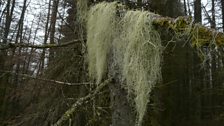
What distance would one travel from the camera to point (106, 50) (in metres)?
2.52

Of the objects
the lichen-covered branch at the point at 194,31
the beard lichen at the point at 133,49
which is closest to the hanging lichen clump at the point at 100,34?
the beard lichen at the point at 133,49

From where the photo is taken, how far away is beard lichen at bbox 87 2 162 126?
225 centimetres

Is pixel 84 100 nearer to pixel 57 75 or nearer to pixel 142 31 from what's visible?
pixel 142 31

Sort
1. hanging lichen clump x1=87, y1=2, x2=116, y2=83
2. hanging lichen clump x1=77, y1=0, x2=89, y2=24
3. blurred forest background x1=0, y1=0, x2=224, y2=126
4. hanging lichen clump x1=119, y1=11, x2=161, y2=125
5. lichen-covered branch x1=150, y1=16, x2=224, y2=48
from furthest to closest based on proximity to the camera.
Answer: blurred forest background x1=0, y1=0, x2=224, y2=126, hanging lichen clump x1=77, y1=0, x2=89, y2=24, hanging lichen clump x1=87, y1=2, x2=116, y2=83, hanging lichen clump x1=119, y1=11, x2=161, y2=125, lichen-covered branch x1=150, y1=16, x2=224, y2=48

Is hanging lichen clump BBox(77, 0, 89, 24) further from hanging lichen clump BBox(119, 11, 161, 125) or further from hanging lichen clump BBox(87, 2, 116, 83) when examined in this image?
hanging lichen clump BBox(119, 11, 161, 125)

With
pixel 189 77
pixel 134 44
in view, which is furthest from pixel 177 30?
pixel 189 77

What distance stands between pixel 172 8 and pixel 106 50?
8721 millimetres

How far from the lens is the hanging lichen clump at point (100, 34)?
2.47 m

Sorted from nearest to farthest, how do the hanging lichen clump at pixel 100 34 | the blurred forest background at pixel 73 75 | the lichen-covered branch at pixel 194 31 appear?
the lichen-covered branch at pixel 194 31
the hanging lichen clump at pixel 100 34
the blurred forest background at pixel 73 75

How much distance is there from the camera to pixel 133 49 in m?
2.27

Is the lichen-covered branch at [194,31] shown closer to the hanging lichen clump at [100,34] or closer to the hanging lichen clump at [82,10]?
the hanging lichen clump at [100,34]

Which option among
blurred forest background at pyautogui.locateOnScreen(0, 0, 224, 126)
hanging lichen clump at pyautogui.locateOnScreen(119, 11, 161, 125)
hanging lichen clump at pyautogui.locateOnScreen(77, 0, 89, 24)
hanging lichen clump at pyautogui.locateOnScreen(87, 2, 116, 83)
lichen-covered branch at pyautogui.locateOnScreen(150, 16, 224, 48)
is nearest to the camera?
lichen-covered branch at pyautogui.locateOnScreen(150, 16, 224, 48)

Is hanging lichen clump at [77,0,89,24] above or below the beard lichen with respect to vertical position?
above

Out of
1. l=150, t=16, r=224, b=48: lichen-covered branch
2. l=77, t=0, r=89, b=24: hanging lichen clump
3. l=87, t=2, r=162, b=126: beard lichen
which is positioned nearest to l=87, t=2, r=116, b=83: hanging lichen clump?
l=87, t=2, r=162, b=126: beard lichen
